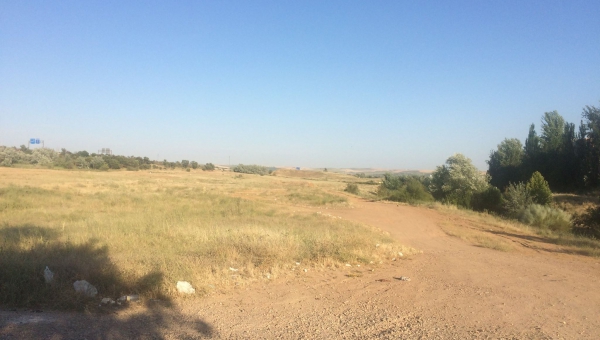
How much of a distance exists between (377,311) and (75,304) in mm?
4469

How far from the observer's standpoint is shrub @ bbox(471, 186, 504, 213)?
28.3 meters

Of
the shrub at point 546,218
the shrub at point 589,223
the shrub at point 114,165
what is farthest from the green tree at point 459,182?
the shrub at point 114,165

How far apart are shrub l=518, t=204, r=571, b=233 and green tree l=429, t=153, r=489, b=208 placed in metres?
8.71

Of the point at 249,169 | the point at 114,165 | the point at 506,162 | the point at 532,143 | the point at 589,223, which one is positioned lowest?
the point at 589,223

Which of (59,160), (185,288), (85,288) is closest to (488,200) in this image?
(185,288)

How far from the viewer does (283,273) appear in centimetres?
834

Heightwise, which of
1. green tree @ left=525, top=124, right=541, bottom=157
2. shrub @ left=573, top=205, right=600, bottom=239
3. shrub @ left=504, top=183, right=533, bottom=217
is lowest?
shrub @ left=573, top=205, right=600, bottom=239

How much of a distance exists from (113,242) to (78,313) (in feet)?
15.2

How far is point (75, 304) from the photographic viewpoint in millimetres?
6047

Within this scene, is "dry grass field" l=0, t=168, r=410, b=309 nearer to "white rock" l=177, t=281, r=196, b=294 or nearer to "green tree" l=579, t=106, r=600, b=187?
"white rock" l=177, t=281, r=196, b=294

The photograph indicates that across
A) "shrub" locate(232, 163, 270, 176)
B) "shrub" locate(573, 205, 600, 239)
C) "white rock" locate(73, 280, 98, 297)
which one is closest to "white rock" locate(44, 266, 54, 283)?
"white rock" locate(73, 280, 98, 297)

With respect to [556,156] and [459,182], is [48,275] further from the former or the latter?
[556,156]

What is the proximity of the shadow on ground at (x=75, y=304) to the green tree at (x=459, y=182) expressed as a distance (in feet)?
91.5

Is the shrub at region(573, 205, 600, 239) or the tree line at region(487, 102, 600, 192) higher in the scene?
the tree line at region(487, 102, 600, 192)
